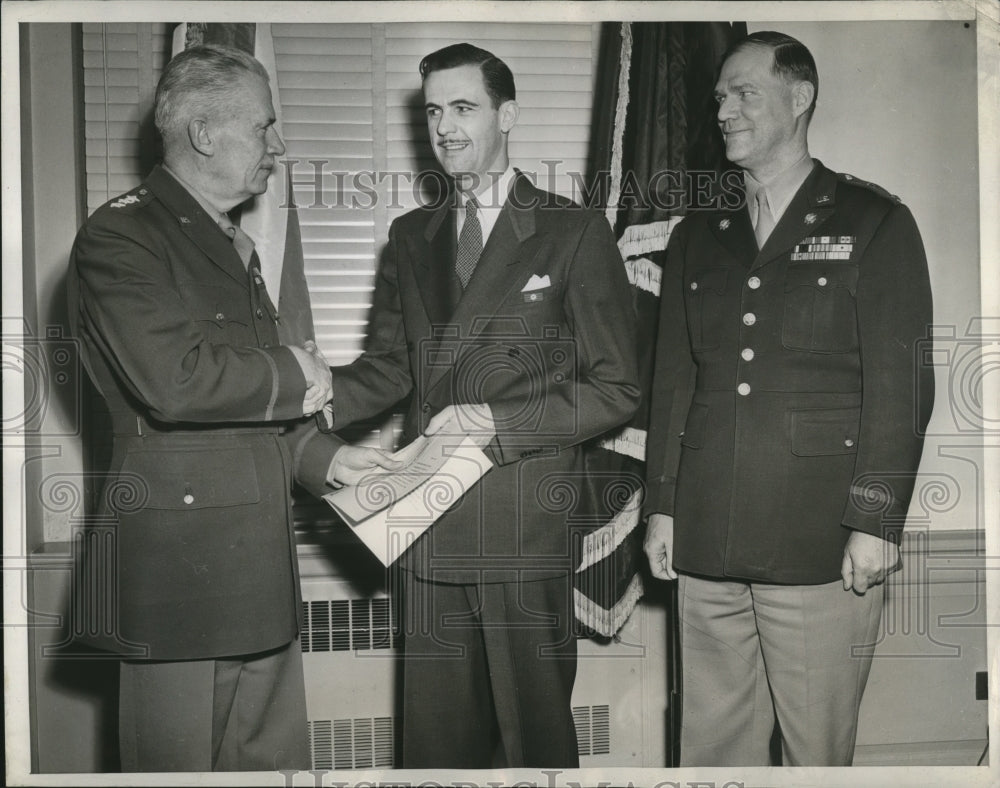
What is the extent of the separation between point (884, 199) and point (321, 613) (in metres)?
1.81

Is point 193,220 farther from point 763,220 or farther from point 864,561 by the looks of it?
point 864,561

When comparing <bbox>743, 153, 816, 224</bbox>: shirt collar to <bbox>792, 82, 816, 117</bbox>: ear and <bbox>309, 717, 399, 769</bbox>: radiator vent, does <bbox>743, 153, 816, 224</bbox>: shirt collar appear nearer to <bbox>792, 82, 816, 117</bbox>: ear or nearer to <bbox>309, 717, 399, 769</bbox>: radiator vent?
<bbox>792, 82, 816, 117</bbox>: ear

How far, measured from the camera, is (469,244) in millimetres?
2297

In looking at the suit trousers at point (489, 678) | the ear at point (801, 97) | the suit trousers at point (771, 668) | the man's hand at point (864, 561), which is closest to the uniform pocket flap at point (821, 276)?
the ear at point (801, 97)

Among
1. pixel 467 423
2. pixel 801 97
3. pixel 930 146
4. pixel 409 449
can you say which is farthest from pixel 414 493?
pixel 930 146

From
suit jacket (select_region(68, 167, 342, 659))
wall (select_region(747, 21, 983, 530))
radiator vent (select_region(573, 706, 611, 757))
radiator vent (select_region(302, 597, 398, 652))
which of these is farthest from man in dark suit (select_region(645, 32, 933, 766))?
suit jacket (select_region(68, 167, 342, 659))

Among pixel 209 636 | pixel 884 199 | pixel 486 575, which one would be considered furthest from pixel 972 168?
pixel 209 636

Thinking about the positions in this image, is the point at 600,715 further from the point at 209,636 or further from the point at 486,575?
the point at 209,636

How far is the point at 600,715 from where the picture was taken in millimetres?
2521

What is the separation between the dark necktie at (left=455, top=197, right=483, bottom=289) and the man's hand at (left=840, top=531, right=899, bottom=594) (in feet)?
3.71

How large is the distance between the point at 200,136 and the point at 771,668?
1.88 metres

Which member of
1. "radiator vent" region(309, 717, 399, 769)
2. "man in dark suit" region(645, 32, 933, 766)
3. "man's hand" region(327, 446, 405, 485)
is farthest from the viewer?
"radiator vent" region(309, 717, 399, 769)

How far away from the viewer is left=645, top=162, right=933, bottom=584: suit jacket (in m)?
2.15

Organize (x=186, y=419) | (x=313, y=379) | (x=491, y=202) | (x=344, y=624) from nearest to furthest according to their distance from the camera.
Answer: (x=186, y=419), (x=313, y=379), (x=491, y=202), (x=344, y=624)
